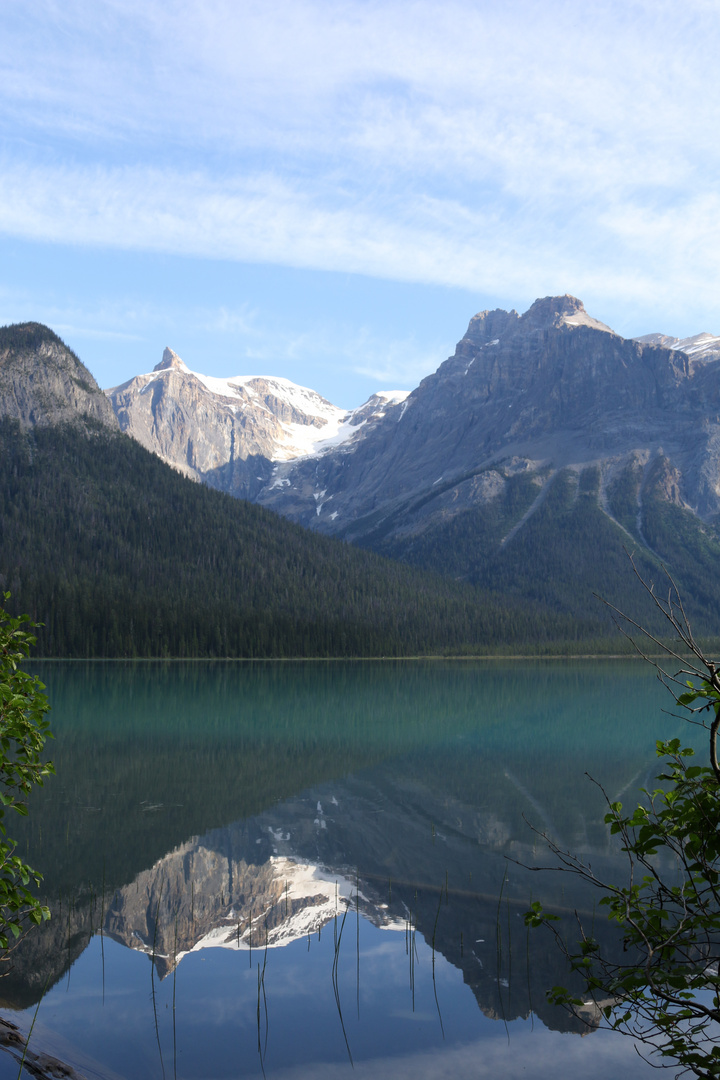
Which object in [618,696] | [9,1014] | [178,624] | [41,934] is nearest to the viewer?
[9,1014]

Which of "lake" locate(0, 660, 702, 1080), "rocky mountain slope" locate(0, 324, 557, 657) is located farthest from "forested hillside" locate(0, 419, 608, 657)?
"lake" locate(0, 660, 702, 1080)

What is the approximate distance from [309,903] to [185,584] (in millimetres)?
141982

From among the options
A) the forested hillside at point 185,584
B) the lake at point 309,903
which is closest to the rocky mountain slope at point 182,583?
the forested hillside at point 185,584

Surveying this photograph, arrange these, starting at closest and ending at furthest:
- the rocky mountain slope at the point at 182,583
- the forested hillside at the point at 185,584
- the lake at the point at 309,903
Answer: the lake at the point at 309,903 → the rocky mountain slope at the point at 182,583 → the forested hillside at the point at 185,584

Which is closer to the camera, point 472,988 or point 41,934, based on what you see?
point 472,988

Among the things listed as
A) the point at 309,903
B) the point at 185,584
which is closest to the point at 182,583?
the point at 185,584

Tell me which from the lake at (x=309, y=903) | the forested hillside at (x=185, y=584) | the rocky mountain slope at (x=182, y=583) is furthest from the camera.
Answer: the forested hillside at (x=185, y=584)

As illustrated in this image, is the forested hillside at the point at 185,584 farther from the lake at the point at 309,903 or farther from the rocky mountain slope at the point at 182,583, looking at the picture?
the lake at the point at 309,903

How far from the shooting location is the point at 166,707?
6059 centimetres

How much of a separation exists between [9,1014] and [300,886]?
8.47 m

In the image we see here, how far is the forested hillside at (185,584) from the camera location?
130500 mm

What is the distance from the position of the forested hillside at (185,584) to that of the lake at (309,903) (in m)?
86.8

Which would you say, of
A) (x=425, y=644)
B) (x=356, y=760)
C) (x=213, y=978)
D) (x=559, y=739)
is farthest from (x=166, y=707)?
(x=425, y=644)

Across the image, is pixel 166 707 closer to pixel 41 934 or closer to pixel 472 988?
pixel 41 934
